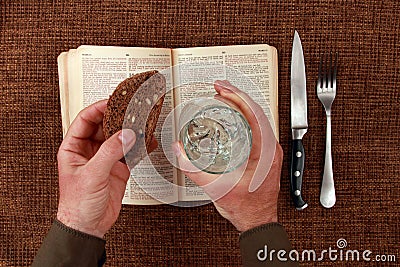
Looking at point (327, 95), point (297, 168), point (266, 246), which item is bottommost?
point (266, 246)

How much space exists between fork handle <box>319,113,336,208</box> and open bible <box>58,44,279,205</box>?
0.28ft

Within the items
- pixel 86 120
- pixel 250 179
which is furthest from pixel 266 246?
pixel 86 120

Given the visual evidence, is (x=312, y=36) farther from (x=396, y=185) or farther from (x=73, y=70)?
(x=73, y=70)

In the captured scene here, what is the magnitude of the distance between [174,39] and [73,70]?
173 mm

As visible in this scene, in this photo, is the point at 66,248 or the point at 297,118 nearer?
the point at 66,248

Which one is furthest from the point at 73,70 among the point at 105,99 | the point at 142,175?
the point at 142,175

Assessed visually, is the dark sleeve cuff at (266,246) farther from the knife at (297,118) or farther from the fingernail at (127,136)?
the fingernail at (127,136)

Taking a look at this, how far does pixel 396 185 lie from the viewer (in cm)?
90

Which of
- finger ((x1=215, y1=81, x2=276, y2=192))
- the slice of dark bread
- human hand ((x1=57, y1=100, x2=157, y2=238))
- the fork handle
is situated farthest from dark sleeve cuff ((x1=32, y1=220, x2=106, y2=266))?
the fork handle

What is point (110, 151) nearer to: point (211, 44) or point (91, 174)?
point (91, 174)

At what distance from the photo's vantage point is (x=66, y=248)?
741 mm

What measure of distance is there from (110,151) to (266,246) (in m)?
0.26

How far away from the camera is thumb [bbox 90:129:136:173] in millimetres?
708

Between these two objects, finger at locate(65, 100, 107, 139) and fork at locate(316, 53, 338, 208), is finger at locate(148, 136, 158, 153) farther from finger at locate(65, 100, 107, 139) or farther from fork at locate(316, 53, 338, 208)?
fork at locate(316, 53, 338, 208)
